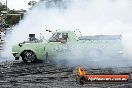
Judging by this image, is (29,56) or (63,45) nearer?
(63,45)

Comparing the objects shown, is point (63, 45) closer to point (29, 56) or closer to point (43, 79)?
point (29, 56)

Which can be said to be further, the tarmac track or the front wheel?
the front wheel

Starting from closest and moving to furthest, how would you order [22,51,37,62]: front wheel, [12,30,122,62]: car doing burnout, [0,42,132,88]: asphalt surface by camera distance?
[0,42,132,88]: asphalt surface, [12,30,122,62]: car doing burnout, [22,51,37,62]: front wheel

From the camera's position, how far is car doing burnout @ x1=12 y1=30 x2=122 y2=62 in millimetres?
18578

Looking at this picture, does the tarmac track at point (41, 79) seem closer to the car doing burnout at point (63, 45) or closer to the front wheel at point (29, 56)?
the car doing burnout at point (63, 45)

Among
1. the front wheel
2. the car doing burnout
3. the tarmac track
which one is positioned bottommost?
A: the tarmac track

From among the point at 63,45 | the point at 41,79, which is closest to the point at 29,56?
the point at 63,45

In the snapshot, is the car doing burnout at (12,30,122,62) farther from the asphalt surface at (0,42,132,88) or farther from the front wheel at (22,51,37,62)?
the asphalt surface at (0,42,132,88)

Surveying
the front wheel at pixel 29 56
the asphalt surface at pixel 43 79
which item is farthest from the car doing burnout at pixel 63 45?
the asphalt surface at pixel 43 79

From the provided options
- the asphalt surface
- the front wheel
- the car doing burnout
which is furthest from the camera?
the front wheel

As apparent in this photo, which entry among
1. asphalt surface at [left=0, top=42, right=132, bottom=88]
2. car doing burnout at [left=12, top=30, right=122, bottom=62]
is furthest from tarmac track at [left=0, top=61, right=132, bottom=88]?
car doing burnout at [left=12, top=30, right=122, bottom=62]

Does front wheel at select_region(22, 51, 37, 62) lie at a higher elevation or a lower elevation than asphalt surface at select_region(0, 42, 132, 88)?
higher

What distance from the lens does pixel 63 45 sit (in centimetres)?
1905

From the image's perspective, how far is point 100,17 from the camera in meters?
30.6
